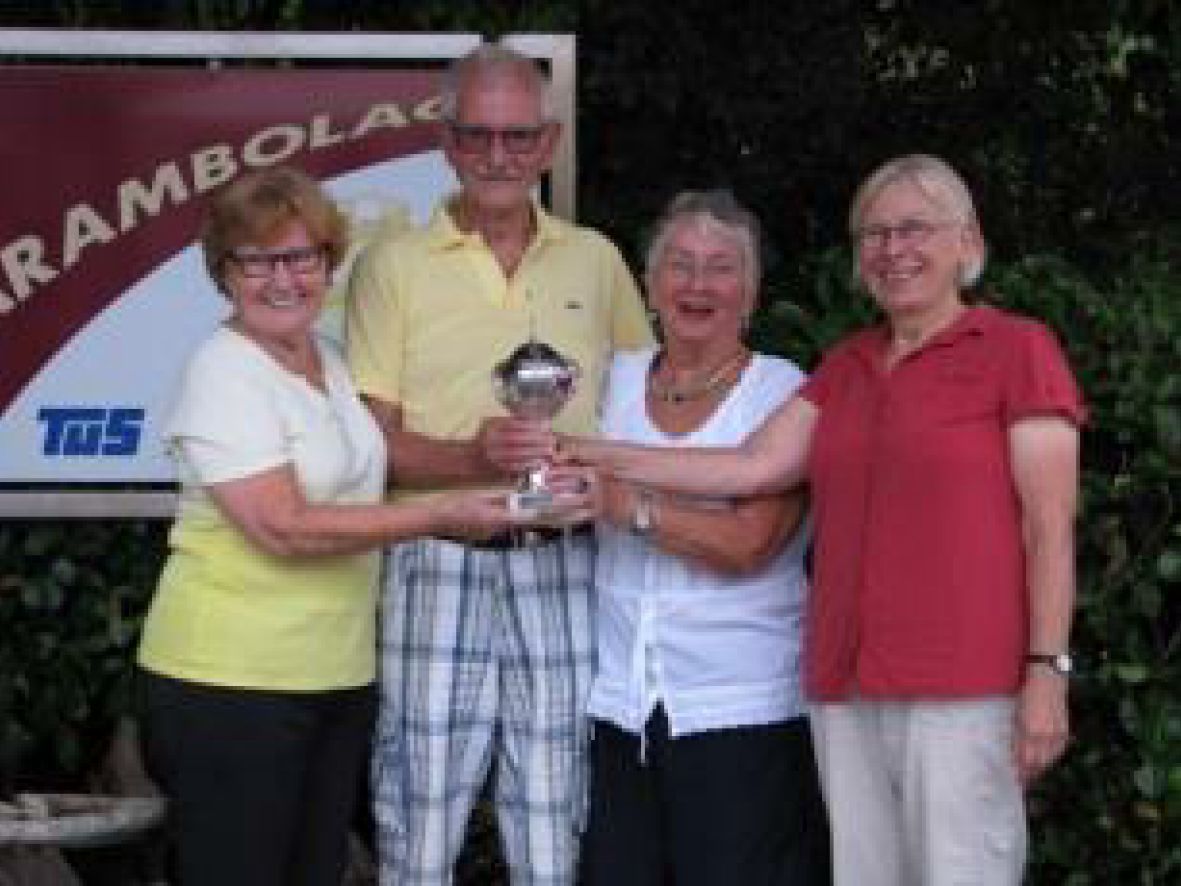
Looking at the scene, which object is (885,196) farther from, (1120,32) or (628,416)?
(1120,32)

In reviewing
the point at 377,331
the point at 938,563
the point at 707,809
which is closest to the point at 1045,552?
the point at 938,563

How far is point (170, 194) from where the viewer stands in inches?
226

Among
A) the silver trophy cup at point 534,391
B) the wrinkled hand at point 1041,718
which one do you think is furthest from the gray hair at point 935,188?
the wrinkled hand at point 1041,718

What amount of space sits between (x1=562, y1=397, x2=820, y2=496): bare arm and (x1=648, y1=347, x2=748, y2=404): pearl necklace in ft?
0.48

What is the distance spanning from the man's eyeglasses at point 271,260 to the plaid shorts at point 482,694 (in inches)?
24.0

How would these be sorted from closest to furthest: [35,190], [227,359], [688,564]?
[227,359] < [688,564] < [35,190]

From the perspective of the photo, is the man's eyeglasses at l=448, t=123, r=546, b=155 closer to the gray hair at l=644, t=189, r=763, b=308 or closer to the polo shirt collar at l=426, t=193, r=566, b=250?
the polo shirt collar at l=426, t=193, r=566, b=250

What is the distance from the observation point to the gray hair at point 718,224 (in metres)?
4.38

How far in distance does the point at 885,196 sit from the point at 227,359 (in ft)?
3.56

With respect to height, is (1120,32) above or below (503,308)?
above

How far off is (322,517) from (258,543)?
11 cm

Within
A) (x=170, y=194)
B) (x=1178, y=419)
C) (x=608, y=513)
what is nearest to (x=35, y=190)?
(x=170, y=194)

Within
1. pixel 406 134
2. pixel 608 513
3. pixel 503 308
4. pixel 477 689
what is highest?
pixel 406 134

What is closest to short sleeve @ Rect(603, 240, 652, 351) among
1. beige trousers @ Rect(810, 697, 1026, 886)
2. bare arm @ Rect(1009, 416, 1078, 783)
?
beige trousers @ Rect(810, 697, 1026, 886)
